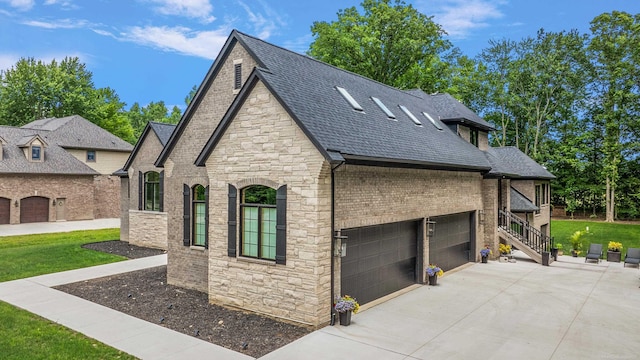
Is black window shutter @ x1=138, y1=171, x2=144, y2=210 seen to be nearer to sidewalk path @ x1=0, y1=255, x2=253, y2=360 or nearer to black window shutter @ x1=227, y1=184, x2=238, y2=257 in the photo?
sidewalk path @ x1=0, y1=255, x2=253, y2=360

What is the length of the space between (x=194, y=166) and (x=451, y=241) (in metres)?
10.5

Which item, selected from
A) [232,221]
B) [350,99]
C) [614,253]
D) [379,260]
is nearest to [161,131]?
[350,99]

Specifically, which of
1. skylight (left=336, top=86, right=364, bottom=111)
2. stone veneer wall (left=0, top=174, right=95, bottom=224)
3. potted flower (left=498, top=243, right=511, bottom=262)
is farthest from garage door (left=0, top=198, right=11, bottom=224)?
potted flower (left=498, top=243, right=511, bottom=262)

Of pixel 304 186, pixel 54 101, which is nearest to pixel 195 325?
pixel 304 186

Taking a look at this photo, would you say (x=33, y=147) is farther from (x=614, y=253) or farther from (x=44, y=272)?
(x=614, y=253)

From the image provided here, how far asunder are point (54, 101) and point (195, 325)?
5742 centimetres

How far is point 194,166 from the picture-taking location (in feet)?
43.1

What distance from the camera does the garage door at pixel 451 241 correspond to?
50.3ft

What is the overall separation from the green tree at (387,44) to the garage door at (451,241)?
2145cm

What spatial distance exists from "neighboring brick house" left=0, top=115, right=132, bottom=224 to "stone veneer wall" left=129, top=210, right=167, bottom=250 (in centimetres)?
1597

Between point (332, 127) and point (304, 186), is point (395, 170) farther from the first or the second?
point (304, 186)

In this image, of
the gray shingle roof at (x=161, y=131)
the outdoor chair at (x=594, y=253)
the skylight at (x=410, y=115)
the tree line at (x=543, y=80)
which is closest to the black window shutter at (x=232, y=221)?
the skylight at (x=410, y=115)

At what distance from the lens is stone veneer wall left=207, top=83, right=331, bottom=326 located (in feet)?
31.1

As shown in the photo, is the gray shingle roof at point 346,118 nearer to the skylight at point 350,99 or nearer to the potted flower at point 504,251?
the skylight at point 350,99
